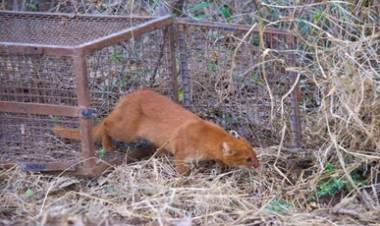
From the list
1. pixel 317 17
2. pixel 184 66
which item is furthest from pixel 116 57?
pixel 317 17

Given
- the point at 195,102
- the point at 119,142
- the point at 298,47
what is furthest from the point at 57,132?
the point at 298,47

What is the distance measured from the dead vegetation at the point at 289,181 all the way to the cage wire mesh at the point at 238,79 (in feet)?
0.63

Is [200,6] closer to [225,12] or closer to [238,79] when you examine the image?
[225,12]

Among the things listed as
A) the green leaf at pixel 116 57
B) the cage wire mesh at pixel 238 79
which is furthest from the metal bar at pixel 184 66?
the green leaf at pixel 116 57

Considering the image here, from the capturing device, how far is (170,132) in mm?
6121

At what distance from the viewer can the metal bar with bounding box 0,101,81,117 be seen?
5.69 m

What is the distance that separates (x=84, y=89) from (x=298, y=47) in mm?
1798

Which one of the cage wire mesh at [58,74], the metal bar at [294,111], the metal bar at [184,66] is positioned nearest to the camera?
the cage wire mesh at [58,74]

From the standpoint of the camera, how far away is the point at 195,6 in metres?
7.91

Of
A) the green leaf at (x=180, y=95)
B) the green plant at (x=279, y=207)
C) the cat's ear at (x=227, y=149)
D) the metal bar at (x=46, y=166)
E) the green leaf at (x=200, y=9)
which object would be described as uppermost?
the green leaf at (x=200, y=9)

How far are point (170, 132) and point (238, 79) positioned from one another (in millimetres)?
707

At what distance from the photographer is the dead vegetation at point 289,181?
5.35 metres

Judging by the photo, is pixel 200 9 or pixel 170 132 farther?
pixel 200 9

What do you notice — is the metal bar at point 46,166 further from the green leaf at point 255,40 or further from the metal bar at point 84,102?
the green leaf at point 255,40
